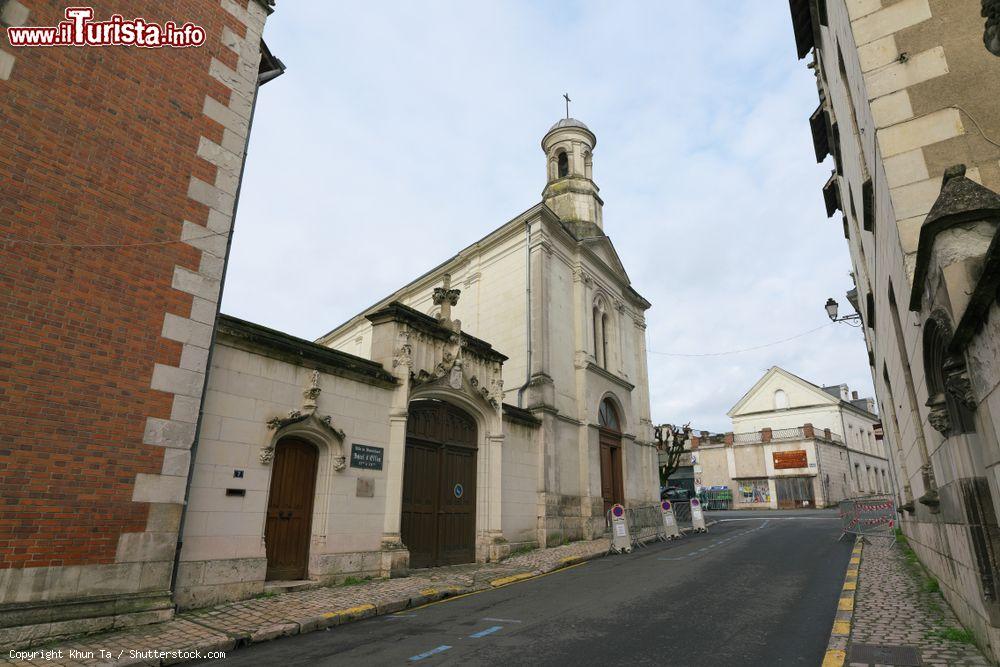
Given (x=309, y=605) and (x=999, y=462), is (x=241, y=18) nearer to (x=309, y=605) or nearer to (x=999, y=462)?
(x=309, y=605)

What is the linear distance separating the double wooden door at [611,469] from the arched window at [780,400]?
101ft

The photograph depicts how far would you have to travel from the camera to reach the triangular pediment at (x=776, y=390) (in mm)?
44688

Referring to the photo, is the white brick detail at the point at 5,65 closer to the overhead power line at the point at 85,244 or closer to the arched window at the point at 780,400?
the overhead power line at the point at 85,244

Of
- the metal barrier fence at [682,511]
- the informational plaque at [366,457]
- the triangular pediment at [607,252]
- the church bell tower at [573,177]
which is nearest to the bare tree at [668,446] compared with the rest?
the metal barrier fence at [682,511]

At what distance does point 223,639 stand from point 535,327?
1378cm

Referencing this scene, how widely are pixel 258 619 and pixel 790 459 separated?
41893mm

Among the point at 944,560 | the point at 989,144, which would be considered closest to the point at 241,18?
the point at 989,144

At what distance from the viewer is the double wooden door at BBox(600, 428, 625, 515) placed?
66.4 feet

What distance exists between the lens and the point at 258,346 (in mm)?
8992

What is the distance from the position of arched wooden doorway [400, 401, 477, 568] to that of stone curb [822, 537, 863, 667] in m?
7.91

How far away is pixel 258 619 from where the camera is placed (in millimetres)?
6879

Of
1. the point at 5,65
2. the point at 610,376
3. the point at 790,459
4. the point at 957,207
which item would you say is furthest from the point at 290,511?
the point at 790,459

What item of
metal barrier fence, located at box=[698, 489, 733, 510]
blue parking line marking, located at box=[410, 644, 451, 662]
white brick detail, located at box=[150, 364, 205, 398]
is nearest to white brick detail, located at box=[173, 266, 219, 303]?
white brick detail, located at box=[150, 364, 205, 398]

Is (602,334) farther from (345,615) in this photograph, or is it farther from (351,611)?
(345,615)
